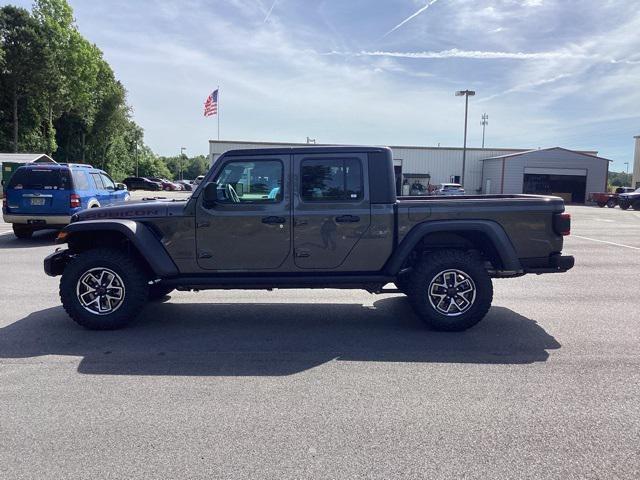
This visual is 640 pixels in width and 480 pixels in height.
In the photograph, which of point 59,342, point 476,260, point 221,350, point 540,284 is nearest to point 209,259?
point 221,350

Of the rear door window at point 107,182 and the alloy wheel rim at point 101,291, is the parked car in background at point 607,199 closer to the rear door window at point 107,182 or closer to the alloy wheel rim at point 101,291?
the rear door window at point 107,182

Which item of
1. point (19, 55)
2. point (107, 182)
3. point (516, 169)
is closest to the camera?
point (107, 182)

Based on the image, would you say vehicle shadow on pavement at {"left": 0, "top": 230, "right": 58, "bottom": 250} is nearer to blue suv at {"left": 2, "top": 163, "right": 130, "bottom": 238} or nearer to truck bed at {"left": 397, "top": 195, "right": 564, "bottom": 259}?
blue suv at {"left": 2, "top": 163, "right": 130, "bottom": 238}

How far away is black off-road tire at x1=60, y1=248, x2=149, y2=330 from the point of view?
5.30 m

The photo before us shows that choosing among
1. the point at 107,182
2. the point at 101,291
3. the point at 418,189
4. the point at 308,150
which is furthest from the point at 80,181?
the point at 418,189

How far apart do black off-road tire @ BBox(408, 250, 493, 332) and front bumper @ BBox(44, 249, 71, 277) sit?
3.93m

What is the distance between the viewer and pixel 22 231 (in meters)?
12.7

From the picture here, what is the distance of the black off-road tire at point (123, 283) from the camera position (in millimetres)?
5301

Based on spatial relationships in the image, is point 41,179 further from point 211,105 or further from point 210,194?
point 211,105

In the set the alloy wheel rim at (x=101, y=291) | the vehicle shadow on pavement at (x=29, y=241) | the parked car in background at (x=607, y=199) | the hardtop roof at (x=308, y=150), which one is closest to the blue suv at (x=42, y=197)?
the vehicle shadow on pavement at (x=29, y=241)

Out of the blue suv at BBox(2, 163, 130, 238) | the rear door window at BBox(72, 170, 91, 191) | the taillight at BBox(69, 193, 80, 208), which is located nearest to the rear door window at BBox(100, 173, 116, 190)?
the rear door window at BBox(72, 170, 91, 191)

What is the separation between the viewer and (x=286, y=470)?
2.80m

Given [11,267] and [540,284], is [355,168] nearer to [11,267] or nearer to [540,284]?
[540,284]

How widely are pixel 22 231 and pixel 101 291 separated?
910 centimetres
